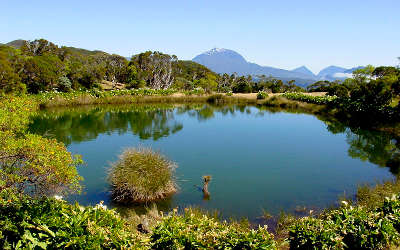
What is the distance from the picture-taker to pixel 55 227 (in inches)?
147

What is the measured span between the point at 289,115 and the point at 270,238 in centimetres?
2137

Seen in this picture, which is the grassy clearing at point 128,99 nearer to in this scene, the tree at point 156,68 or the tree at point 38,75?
the tree at point 38,75

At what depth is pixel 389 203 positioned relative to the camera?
17.4 feet

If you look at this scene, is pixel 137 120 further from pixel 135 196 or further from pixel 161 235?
pixel 161 235

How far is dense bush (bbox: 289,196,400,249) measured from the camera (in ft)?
13.7

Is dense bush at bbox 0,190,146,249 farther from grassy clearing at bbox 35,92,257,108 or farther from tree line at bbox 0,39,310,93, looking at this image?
grassy clearing at bbox 35,92,257,108

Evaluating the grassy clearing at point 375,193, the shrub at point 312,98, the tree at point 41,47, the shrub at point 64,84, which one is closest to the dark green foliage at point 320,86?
the shrub at point 312,98

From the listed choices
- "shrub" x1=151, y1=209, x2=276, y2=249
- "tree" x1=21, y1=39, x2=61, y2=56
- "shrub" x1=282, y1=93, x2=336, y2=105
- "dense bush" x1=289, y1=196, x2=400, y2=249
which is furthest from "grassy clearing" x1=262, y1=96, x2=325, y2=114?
"tree" x1=21, y1=39, x2=61, y2=56

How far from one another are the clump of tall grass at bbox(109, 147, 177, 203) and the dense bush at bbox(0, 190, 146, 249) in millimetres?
3382

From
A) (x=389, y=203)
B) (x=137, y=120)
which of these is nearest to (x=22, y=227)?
(x=389, y=203)

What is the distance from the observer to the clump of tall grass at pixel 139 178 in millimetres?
7547

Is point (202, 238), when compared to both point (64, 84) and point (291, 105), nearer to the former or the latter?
point (291, 105)

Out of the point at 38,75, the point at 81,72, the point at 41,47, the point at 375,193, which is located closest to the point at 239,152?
the point at 375,193

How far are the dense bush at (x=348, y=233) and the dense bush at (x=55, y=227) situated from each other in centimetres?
233
